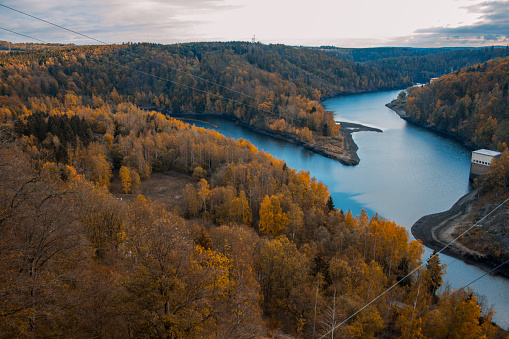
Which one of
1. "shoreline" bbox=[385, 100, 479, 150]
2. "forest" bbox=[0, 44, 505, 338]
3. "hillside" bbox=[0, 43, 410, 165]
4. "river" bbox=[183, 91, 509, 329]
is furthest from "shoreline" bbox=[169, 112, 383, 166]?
"forest" bbox=[0, 44, 505, 338]

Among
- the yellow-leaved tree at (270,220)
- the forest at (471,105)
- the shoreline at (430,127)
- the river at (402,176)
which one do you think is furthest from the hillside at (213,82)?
the yellow-leaved tree at (270,220)

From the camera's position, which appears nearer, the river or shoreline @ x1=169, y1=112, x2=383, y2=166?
the river

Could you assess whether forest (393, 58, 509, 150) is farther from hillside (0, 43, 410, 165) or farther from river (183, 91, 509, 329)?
hillside (0, 43, 410, 165)

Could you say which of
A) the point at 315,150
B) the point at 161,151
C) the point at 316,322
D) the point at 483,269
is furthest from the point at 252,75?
the point at 316,322

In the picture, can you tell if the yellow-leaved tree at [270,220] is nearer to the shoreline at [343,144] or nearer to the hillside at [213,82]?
the shoreline at [343,144]

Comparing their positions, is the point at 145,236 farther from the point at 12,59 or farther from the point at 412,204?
the point at 12,59

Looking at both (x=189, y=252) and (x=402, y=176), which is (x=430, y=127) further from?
(x=189, y=252)
